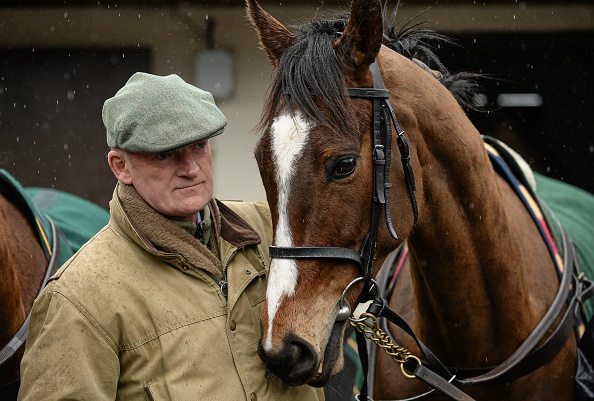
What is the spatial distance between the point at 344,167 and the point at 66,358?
30.8 inches

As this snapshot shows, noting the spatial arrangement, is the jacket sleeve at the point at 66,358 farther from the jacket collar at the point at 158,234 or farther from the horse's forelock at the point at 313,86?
the horse's forelock at the point at 313,86

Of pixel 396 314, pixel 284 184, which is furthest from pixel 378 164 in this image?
pixel 396 314

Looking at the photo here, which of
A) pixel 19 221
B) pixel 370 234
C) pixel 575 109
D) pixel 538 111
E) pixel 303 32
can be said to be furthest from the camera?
pixel 538 111

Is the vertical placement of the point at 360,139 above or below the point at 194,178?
above

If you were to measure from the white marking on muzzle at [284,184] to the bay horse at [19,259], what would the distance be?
106cm

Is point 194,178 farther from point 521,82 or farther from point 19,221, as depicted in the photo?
point 521,82

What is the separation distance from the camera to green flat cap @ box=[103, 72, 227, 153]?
195 centimetres

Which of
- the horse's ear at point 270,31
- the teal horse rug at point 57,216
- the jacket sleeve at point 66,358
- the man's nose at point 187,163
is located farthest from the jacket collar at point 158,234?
the teal horse rug at point 57,216

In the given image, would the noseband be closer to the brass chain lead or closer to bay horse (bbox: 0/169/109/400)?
the brass chain lead

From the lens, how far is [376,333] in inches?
92.5

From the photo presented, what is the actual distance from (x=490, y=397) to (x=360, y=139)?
0.98 meters

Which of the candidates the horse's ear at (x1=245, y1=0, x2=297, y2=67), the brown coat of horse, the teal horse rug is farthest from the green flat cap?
the teal horse rug

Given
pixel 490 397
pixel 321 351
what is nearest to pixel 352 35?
pixel 321 351

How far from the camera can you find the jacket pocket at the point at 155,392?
1.87 m
